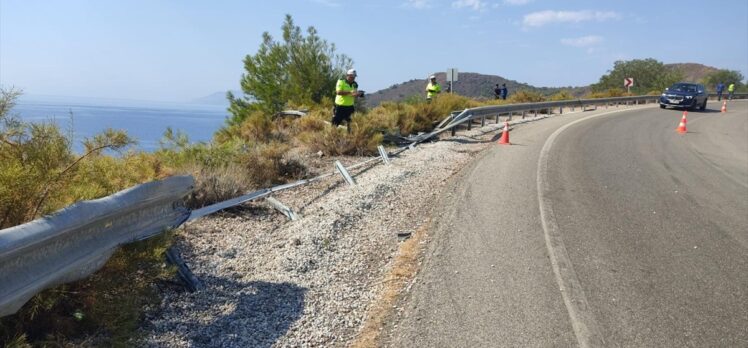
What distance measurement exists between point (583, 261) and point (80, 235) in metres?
4.56

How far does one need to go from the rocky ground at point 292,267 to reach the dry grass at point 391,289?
0.07 m

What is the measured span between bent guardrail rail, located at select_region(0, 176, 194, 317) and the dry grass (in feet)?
5.84

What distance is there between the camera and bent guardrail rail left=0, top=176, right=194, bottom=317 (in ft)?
9.31

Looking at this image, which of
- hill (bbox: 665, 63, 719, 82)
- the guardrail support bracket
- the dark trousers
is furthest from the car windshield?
hill (bbox: 665, 63, 719, 82)

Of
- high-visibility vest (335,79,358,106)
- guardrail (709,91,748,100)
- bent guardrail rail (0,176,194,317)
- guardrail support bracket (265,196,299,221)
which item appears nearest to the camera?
bent guardrail rail (0,176,194,317)

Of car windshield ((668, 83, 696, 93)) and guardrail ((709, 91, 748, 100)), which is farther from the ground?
car windshield ((668, 83, 696, 93))

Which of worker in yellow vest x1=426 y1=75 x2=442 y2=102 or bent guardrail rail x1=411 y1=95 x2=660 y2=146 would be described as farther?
worker in yellow vest x1=426 y1=75 x2=442 y2=102

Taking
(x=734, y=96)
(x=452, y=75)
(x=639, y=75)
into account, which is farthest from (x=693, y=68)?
(x=452, y=75)

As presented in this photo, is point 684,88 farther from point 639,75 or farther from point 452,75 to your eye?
point 639,75

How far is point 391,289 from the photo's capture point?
490 cm

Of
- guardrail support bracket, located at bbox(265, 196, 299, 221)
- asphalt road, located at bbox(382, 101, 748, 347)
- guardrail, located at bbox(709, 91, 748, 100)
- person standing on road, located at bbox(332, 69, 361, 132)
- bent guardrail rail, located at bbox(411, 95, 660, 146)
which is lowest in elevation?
guardrail, located at bbox(709, 91, 748, 100)

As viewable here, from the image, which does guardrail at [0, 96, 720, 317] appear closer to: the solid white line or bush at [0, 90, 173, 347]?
bush at [0, 90, 173, 347]

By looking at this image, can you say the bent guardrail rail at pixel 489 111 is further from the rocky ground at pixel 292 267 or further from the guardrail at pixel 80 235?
the guardrail at pixel 80 235

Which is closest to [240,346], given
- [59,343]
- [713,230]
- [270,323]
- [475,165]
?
[270,323]
